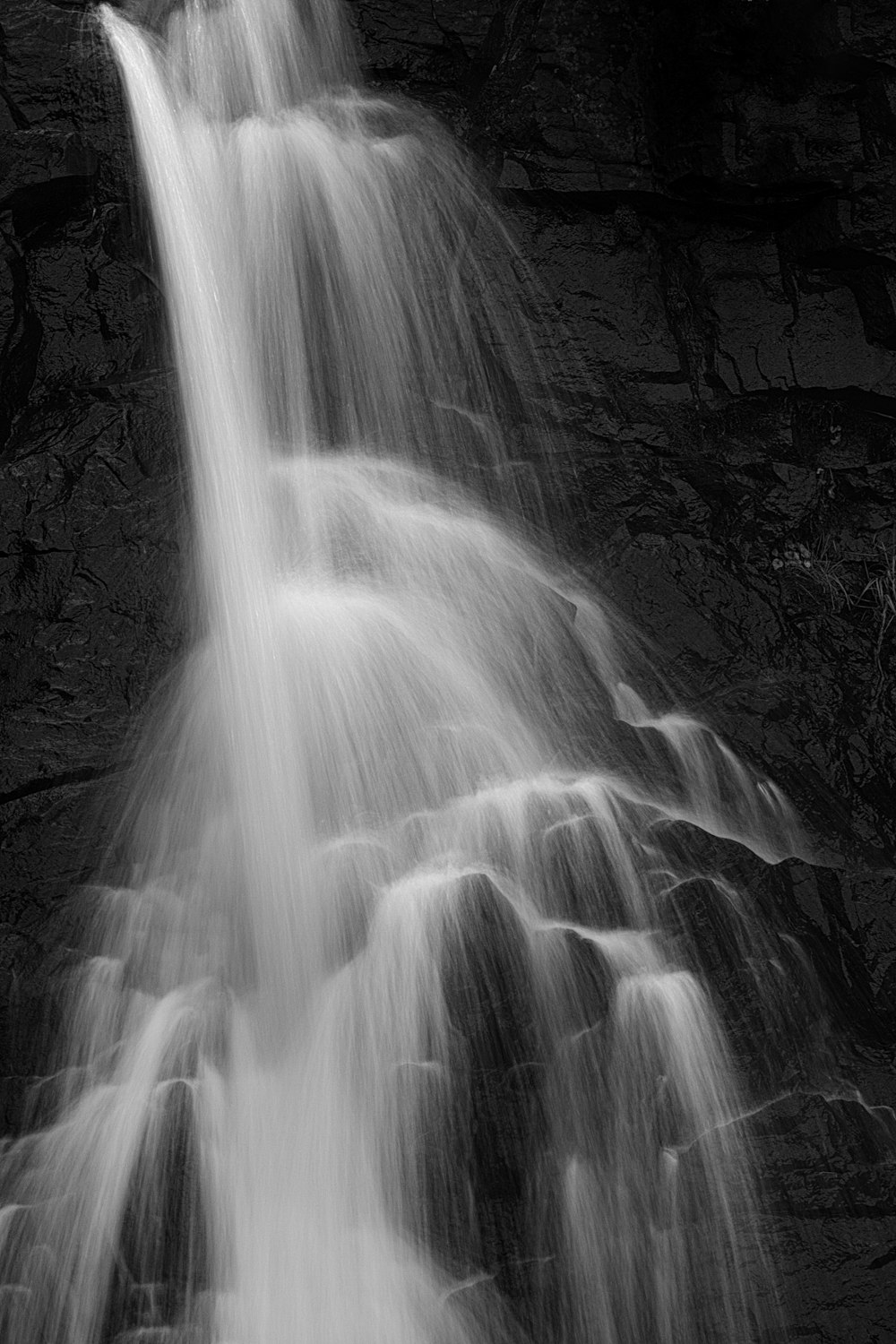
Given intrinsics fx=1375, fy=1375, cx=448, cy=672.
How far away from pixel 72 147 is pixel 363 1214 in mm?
4868

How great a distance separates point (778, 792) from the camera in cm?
588

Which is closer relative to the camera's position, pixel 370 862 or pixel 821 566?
pixel 370 862

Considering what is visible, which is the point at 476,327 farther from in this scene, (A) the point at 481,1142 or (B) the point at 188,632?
(A) the point at 481,1142

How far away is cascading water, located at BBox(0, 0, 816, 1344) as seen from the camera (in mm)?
4305

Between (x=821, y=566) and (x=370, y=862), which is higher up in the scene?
(x=821, y=566)

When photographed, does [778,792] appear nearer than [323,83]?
Yes

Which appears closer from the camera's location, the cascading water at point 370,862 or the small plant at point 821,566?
the cascading water at point 370,862

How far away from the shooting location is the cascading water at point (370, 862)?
4.30m

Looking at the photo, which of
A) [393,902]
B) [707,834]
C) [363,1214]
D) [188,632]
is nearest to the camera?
[363,1214]

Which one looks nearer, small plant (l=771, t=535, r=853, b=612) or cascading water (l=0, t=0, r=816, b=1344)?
cascading water (l=0, t=0, r=816, b=1344)

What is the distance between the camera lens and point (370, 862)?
5.01 m

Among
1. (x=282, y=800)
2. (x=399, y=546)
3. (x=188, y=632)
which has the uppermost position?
(x=399, y=546)

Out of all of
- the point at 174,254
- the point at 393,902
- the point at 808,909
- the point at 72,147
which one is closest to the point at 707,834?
the point at 808,909

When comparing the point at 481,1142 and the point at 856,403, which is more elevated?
the point at 856,403
